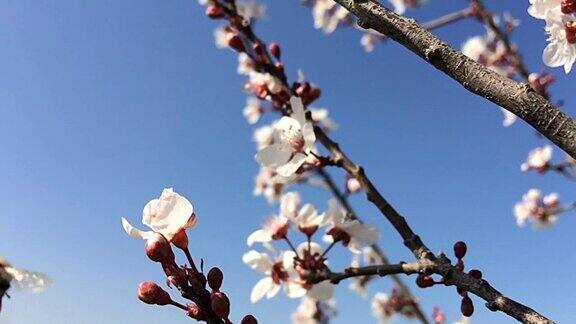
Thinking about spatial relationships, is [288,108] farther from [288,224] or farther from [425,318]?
[425,318]

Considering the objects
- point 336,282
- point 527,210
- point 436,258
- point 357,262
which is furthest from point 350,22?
point 436,258

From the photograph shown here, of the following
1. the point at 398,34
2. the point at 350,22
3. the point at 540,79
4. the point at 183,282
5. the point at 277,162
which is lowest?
the point at 183,282

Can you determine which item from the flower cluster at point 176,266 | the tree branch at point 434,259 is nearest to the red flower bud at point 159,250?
the flower cluster at point 176,266

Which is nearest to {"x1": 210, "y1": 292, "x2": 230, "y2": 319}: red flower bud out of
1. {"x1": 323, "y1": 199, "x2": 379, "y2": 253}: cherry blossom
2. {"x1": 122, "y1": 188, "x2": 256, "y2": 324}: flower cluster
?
{"x1": 122, "y1": 188, "x2": 256, "y2": 324}: flower cluster

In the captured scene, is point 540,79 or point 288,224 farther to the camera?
point 540,79

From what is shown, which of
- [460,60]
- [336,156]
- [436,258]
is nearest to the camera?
[460,60]

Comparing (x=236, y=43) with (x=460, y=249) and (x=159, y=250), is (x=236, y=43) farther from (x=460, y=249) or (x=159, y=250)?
(x=159, y=250)

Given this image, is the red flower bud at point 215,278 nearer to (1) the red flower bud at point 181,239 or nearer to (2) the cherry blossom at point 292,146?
(1) the red flower bud at point 181,239

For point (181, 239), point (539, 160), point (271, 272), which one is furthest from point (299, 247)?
point (539, 160)
